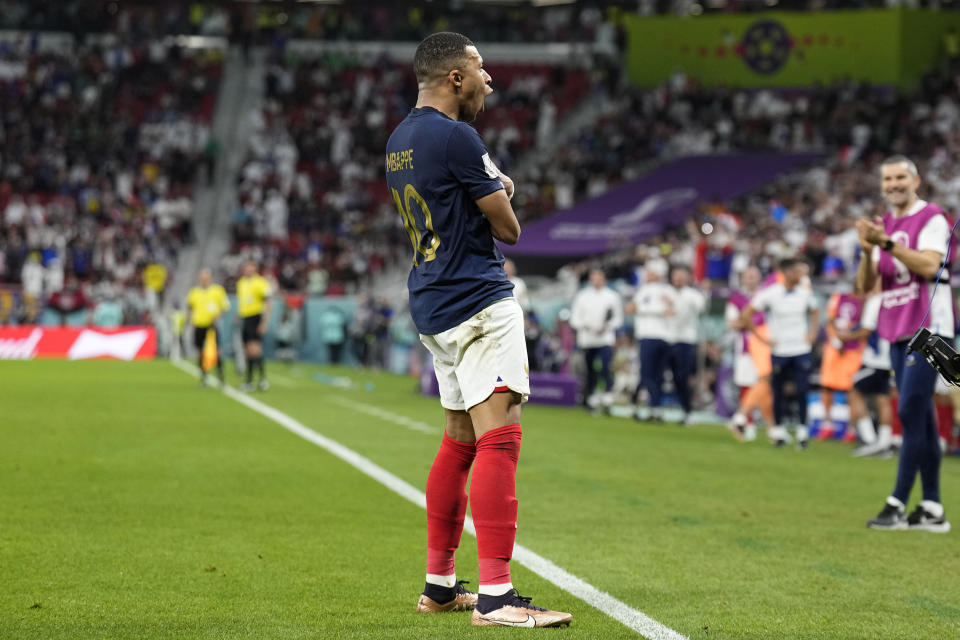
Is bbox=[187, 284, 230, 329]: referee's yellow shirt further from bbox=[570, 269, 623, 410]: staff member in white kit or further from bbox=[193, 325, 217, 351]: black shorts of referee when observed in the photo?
bbox=[570, 269, 623, 410]: staff member in white kit

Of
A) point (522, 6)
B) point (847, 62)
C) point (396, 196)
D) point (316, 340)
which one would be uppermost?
point (522, 6)

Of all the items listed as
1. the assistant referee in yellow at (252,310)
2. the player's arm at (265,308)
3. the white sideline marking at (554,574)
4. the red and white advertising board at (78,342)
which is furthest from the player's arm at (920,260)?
the red and white advertising board at (78,342)

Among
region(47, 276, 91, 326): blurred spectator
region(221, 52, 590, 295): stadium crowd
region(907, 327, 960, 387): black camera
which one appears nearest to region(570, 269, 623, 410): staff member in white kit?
region(907, 327, 960, 387): black camera

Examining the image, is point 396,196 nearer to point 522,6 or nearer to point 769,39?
point 769,39

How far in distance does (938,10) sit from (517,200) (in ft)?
44.9

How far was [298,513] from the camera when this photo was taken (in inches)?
322

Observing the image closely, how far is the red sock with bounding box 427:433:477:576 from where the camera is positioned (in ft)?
17.6

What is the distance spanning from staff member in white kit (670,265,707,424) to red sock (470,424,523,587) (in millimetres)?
13069

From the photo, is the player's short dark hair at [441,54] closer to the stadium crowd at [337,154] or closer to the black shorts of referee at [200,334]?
the black shorts of referee at [200,334]

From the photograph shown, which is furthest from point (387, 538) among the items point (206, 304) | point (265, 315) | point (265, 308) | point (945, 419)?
point (206, 304)

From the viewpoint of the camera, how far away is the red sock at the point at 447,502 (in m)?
5.36

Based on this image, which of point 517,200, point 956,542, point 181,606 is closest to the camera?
point 181,606

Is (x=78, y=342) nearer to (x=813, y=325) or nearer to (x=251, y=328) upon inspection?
(x=251, y=328)

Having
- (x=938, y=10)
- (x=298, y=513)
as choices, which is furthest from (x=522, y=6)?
(x=298, y=513)
